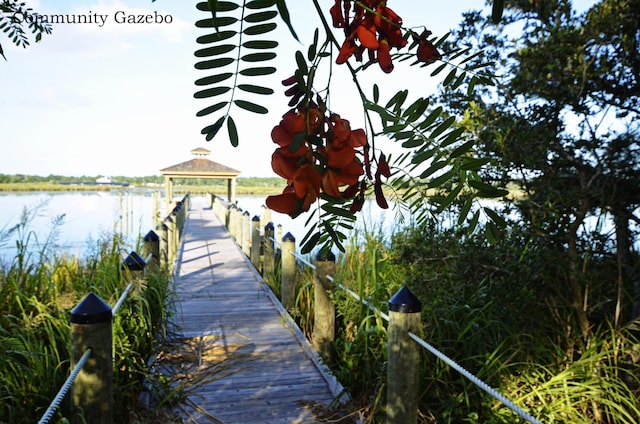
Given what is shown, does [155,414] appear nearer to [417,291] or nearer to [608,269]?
[417,291]

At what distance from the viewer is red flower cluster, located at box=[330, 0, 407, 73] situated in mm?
507

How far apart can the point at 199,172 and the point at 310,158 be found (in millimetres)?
22660

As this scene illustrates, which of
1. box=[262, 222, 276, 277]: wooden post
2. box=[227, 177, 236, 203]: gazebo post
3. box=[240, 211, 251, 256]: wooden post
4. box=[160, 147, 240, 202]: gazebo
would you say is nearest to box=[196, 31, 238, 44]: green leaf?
box=[262, 222, 276, 277]: wooden post

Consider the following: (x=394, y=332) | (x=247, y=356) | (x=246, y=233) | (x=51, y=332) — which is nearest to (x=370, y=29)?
(x=394, y=332)

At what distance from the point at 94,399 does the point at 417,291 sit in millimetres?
1963

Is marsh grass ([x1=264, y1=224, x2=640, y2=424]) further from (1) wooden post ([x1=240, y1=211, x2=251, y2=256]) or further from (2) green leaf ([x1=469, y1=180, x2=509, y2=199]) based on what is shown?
(1) wooden post ([x1=240, y1=211, x2=251, y2=256])

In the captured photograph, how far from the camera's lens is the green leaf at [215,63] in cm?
53

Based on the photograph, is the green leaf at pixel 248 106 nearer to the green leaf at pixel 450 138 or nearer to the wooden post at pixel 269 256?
the green leaf at pixel 450 138

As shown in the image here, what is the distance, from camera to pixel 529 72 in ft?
8.89

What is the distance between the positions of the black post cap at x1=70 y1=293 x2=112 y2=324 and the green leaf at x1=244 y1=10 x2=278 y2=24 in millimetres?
1965

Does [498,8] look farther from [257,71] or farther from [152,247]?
[152,247]

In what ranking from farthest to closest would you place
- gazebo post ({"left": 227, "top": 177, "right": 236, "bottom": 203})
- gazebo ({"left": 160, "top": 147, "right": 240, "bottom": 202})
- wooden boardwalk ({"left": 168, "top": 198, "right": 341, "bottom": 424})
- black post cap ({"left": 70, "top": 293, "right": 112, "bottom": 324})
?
gazebo post ({"left": 227, "top": 177, "right": 236, "bottom": 203}), gazebo ({"left": 160, "top": 147, "right": 240, "bottom": 202}), wooden boardwalk ({"left": 168, "top": 198, "right": 341, "bottom": 424}), black post cap ({"left": 70, "top": 293, "right": 112, "bottom": 324})

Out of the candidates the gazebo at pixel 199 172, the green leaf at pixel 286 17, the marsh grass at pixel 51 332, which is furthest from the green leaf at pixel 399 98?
the gazebo at pixel 199 172

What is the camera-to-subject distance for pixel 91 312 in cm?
218
